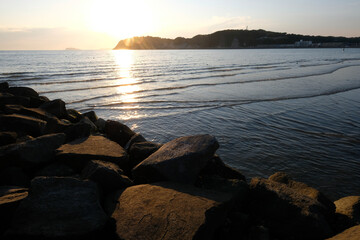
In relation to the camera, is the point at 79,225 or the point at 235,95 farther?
the point at 235,95

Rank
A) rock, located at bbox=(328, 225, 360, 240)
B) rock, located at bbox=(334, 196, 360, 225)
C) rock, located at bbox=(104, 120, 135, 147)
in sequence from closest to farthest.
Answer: rock, located at bbox=(328, 225, 360, 240), rock, located at bbox=(334, 196, 360, 225), rock, located at bbox=(104, 120, 135, 147)

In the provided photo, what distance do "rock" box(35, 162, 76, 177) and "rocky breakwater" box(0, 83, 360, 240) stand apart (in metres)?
0.02

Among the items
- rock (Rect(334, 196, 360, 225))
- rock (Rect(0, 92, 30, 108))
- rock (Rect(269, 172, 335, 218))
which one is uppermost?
rock (Rect(0, 92, 30, 108))

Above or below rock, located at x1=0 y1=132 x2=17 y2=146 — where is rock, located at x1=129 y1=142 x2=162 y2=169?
below

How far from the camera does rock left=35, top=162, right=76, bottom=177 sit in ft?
13.8

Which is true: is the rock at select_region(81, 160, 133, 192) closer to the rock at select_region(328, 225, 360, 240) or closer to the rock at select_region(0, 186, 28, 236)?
the rock at select_region(0, 186, 28, 236)

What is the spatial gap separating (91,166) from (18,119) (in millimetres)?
3112

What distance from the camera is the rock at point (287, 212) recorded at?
11.1 ft

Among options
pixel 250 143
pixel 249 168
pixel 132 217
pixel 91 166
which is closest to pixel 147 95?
pixel 250 143

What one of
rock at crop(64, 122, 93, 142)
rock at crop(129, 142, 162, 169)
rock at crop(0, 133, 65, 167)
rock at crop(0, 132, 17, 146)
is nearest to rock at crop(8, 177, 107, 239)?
rock at crop(0, 133, 65, 167)

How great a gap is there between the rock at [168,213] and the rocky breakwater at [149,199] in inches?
0.4

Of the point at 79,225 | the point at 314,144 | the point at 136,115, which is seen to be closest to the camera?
the point at 79,225

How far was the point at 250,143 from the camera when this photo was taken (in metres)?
7.56

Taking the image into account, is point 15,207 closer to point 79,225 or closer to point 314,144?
point 79,225
